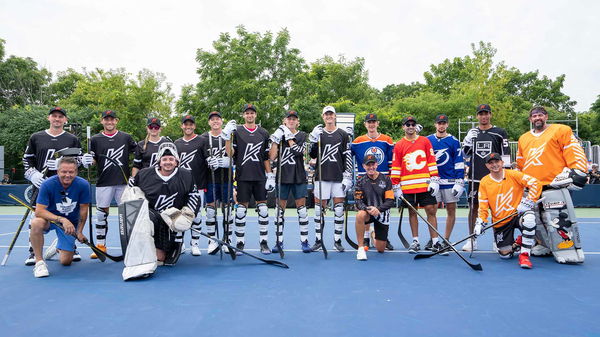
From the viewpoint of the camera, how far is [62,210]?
4812 mm

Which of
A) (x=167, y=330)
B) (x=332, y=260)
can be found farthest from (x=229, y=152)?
(x=167, y=330)

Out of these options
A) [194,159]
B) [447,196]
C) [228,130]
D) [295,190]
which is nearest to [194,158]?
[194,159]

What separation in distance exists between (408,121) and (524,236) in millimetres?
2107

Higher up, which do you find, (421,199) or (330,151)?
(330,151)

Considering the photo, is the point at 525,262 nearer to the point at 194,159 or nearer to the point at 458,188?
the point at 458,188

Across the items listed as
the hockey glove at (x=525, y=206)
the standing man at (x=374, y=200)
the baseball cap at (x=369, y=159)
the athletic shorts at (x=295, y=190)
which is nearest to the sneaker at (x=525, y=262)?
the hockey glove at (x=525, y=206)

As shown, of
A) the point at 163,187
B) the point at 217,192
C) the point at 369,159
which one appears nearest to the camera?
the point at 163,187

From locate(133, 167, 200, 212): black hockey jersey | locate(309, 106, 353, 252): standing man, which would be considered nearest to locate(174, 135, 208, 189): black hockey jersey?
locate(133, 167, 200, 212): black hockey jersey

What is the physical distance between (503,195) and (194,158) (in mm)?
4337

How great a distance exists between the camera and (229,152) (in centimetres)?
557

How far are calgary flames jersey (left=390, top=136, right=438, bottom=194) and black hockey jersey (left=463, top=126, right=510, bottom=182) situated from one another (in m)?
0.79

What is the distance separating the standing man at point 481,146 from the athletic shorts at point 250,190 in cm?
304

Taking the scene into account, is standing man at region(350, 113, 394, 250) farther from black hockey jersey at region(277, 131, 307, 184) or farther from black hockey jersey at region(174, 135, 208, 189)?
black hockey jersey at region(174, 135, 208, 189)

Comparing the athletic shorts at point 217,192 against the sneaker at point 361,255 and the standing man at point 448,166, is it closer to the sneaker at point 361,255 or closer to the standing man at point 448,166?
→ the sneaker at point 361,255
